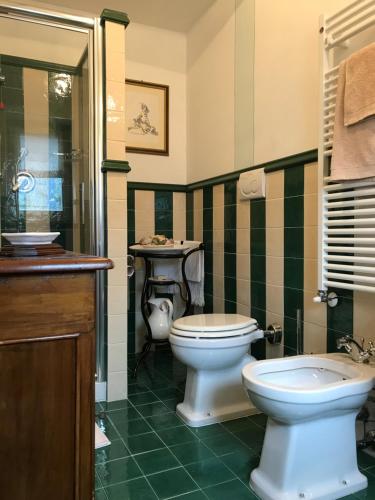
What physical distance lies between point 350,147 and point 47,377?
1493 millimetres

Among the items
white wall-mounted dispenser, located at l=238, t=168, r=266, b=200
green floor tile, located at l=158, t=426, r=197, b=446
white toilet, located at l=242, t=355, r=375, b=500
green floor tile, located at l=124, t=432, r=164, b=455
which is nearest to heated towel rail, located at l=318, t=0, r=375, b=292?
white toilet, located at l=242, t=355, r=375, b=500

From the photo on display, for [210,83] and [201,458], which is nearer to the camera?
[201,458]

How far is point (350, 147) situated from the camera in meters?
1.74

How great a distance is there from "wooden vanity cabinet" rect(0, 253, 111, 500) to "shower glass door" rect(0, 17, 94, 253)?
1457 millimetres

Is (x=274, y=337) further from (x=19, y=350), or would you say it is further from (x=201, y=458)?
(x=19, y=350)

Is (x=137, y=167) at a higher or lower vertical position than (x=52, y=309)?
higher

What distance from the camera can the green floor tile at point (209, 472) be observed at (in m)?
1.60

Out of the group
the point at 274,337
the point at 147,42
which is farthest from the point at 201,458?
the point at 147,42

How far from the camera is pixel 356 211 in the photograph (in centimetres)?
177

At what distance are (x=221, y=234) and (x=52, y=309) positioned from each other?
2121 mm

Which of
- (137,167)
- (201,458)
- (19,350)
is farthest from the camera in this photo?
(137,167)

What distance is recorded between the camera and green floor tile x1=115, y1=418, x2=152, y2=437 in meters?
1.98

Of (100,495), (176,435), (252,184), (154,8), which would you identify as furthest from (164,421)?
(154,8)

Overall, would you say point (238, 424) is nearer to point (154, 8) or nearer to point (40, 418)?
point (40, 418)
